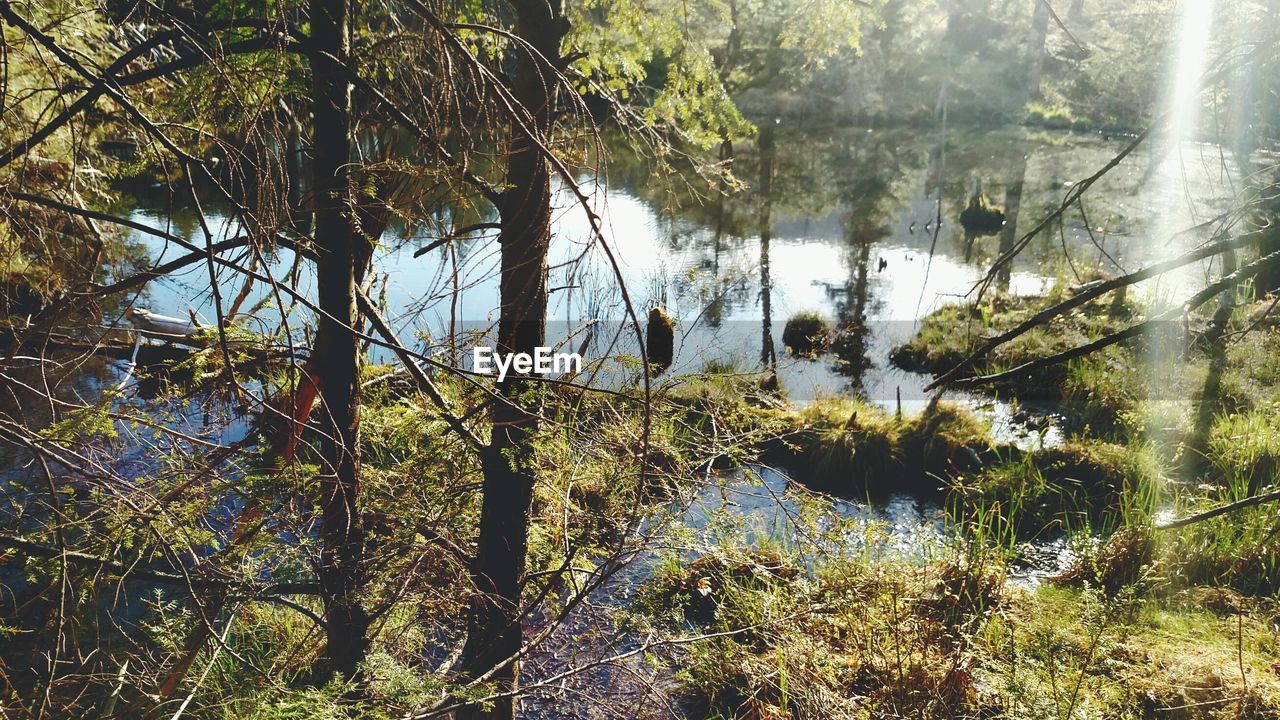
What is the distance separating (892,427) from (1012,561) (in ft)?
6.76

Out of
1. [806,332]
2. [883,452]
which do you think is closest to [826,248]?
[806,332]

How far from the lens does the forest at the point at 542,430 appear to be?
6.83 feet

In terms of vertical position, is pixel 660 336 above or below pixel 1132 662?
above

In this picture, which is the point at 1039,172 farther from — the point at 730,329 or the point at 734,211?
the point at 730,329

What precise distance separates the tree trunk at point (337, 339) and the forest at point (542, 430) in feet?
0.04

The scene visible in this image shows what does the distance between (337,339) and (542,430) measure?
0.78 metres

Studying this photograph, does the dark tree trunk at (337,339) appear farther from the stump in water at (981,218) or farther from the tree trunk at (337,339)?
the stump in water at (981,218)

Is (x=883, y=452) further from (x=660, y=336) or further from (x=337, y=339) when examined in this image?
(x=337, y=339)

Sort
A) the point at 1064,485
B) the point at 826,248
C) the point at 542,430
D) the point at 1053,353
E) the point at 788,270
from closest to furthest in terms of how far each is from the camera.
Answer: the point at 542,430 → the point at 1064,485 → the point at 1053,353 → the point at 788,270 → the point at 826,248

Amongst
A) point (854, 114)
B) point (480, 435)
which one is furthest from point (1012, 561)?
point (854, 114)

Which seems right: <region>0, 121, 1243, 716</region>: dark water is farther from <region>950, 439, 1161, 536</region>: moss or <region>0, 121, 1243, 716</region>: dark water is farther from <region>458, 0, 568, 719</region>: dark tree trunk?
<region>950, 439, 1161, 536</region>: moss

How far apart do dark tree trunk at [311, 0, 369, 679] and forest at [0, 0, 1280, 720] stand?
0.05 feet

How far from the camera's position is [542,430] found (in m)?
3.04

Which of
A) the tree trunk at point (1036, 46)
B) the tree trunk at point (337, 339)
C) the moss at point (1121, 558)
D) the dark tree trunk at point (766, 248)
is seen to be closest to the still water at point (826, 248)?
the dark tree trunk at point (766, 248)
